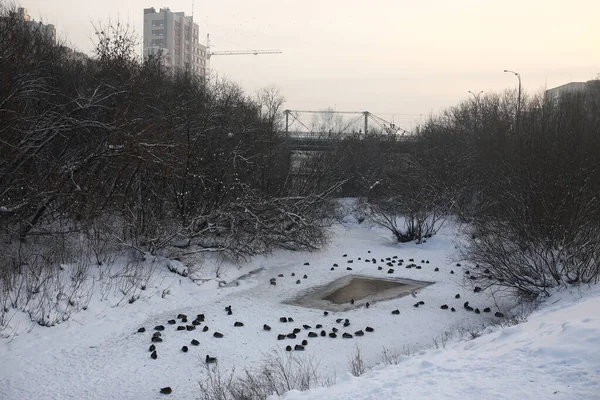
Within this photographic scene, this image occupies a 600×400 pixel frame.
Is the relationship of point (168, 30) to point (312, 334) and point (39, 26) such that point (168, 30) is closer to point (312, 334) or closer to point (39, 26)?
point (39, 26)

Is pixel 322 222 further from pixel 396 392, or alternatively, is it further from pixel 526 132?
pixel 396 392

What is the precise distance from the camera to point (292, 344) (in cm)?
1020

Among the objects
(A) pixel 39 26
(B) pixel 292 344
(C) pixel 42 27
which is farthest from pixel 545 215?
(C) pixel 42 27

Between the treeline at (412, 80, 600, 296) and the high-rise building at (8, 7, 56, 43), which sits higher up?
the high-rise building at (8, 7, 56, 43)

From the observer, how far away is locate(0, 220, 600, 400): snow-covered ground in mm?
5996

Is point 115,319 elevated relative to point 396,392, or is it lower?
lower

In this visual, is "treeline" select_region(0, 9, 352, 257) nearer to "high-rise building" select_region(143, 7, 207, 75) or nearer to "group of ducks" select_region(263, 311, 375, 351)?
"group of ducks" select_region(263, 311, 375, 351)

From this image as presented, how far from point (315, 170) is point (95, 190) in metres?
9.84

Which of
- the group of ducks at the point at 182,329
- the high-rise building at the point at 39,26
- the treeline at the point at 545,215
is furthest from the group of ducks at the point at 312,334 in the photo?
the high-rise building at the point at 39,26

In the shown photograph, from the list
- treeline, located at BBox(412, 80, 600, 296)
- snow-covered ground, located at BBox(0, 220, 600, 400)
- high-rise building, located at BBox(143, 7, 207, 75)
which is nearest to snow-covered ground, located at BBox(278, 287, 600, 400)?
snow-covered ground, located at BBox(0, 220, 600, 400)

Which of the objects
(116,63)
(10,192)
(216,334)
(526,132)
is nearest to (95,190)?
(10,192)

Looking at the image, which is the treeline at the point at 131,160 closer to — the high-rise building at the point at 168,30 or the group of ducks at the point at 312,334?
the group of ducks at the point at 312,334

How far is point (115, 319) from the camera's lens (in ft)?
36.9

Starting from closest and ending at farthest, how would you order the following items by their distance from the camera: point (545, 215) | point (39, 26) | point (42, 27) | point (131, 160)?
point (545, 215) < point (131, 160) < point (39, 26) < point (42, 27)
